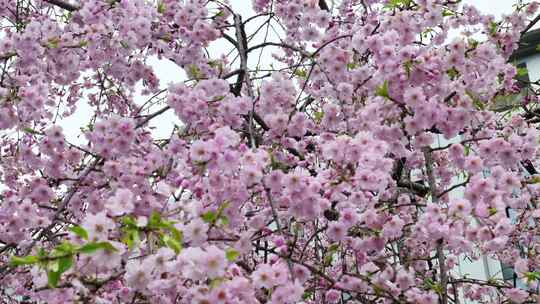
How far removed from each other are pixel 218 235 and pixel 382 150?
94cm

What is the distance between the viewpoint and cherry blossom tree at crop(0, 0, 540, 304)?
2416mm

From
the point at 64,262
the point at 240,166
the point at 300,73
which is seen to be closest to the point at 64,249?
the point at 64,262

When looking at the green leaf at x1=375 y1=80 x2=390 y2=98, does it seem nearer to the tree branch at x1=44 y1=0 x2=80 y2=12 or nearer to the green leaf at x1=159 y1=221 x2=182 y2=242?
the green leaf at x1=159 y1=221 x2=182 y2=242

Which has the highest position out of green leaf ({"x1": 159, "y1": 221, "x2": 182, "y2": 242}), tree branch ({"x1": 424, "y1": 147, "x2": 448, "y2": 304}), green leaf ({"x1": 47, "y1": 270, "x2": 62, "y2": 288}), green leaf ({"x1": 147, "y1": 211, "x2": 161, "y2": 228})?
tree branch ({"x1": 424, "y1": 147, "x2": 448, "y2": 304})

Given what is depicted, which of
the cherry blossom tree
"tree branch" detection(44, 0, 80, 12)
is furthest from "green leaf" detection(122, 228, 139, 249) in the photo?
"tree branch" detection(44, 0, 80, 12)

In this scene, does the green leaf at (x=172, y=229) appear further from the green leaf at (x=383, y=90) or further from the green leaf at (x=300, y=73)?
the green leaf at (x=300, y=73)

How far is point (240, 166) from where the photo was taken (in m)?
2.90

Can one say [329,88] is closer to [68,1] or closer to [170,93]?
[170,93]

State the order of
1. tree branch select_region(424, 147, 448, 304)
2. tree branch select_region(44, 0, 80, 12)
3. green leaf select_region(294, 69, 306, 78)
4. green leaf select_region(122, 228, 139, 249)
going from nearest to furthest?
1. green leaf select_region(122, 228, 139, 249)
2. tree branch select_region(424, 147, 448, 304)
3. tree branch select_region(44, 0, 80, 12)
4. green leaf select_region(294, 69, 306, 78)

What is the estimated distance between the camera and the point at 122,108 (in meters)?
5.81

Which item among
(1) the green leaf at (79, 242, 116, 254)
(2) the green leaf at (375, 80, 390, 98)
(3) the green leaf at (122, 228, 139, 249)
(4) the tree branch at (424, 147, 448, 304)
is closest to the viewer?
(1) the green leaf at (79, 242, 116, 254)

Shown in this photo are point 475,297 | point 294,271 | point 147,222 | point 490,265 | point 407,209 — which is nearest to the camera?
point 147,222

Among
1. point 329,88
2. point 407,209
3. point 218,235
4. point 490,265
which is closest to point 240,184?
point 218,235

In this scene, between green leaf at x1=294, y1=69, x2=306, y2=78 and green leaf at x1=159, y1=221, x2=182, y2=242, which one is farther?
green leaf at x1=294, y1=69, x2=306, y2=78
